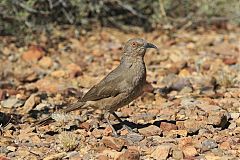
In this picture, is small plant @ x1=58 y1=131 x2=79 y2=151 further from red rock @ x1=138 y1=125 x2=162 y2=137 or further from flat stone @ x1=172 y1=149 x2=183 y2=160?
flat stone @ x1=172 y1=149 x2=183 y2=160

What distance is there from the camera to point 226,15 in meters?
11.6

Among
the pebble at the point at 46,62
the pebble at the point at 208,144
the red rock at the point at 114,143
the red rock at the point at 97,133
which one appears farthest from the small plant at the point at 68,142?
the pebble at the point at 46,62

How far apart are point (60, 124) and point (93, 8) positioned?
173 inches

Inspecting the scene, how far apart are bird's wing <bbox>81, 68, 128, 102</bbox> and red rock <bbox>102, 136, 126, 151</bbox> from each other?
26.6 inches

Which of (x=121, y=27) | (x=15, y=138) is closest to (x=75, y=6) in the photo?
(x=121, y=27)

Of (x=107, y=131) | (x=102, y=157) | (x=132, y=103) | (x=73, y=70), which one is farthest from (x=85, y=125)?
(x=73, y=70)

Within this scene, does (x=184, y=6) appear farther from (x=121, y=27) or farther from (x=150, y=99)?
(x=150, y=99)

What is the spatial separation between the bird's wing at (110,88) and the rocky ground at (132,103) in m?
0.33

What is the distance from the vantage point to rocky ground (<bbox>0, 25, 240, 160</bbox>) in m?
5.49

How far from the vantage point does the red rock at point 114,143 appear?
17.7ft

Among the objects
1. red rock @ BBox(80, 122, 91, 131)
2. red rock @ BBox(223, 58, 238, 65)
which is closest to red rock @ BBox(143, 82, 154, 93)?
red rock @ BBox(80, 122, 91, 131)

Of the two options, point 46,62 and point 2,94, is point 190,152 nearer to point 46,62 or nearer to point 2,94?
point 2,94

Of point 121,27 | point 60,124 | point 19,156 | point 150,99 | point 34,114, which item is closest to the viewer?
point 19,156

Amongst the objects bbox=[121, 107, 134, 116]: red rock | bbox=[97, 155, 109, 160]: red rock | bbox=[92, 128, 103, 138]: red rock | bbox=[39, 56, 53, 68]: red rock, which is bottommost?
bbox=[97, 155, 109, 160]: red rock
